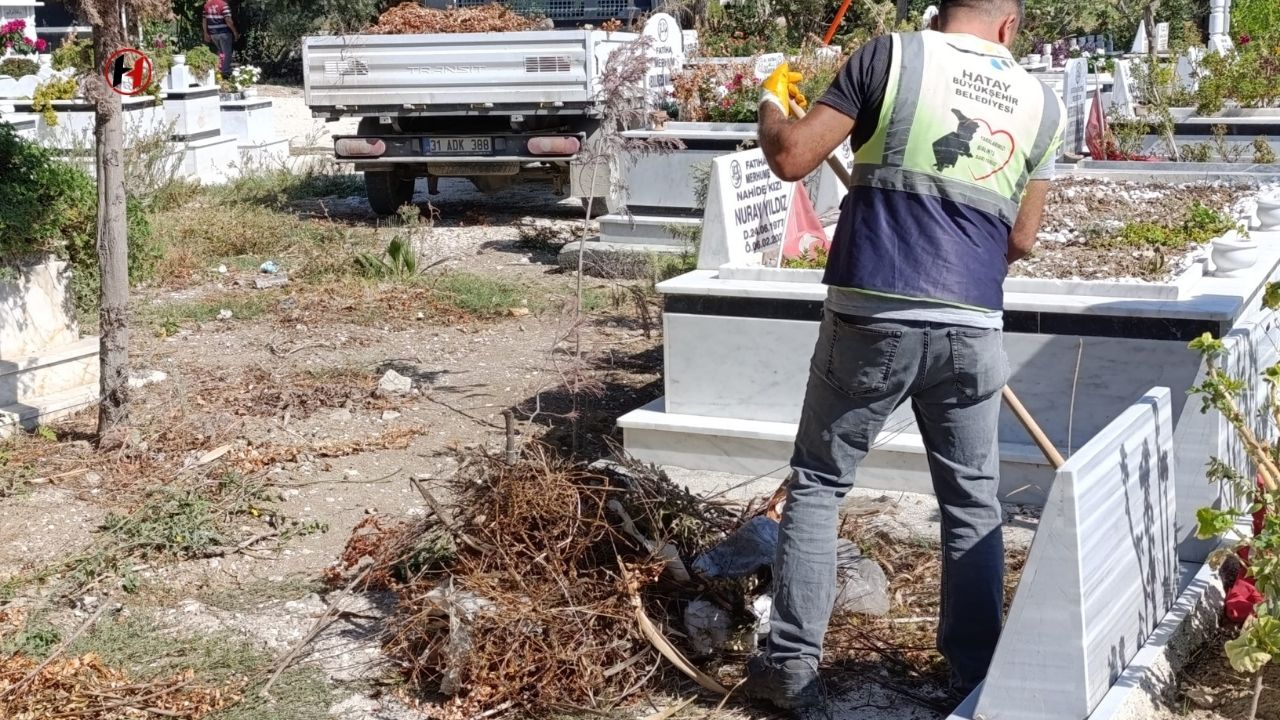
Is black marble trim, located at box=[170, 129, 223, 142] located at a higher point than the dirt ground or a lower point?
higher

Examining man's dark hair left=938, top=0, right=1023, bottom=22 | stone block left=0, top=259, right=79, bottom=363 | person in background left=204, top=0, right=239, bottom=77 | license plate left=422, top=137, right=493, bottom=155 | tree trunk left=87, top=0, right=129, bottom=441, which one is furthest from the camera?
person in background left=204, top=0, right=239, bottom=77

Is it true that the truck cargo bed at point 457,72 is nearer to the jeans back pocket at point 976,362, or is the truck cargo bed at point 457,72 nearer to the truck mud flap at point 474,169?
the truck mud flap at point 474,169

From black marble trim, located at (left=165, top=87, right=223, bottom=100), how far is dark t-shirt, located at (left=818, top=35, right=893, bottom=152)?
1407 centimetres

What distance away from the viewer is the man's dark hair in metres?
3.36

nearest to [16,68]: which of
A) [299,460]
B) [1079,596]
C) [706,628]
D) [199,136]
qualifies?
[199,136]

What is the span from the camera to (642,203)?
428 inches

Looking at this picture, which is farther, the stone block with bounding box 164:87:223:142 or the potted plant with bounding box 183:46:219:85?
the potted plant with bounding box 183:46:219:85

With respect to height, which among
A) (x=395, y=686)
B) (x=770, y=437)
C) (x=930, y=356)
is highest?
(x=930, y=356)

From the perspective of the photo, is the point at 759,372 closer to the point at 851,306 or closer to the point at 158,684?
the point at 851,306

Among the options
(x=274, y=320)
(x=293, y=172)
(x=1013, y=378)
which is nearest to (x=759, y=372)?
(x=1013, y=378)

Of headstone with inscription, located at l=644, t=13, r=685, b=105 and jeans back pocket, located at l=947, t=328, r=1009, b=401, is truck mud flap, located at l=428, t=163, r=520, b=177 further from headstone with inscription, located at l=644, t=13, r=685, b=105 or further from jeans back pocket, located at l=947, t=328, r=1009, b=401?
jeans back pocket, located at l=947, t=328, r=1009, b=401

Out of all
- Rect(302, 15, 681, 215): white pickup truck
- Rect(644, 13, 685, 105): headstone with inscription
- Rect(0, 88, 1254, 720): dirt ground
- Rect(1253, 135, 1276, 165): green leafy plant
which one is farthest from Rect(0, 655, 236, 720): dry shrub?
Rect(1253, 135, 1276, 165): green leafy plant

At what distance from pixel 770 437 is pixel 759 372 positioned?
0.89 feet

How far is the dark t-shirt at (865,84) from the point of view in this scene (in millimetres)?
3256
